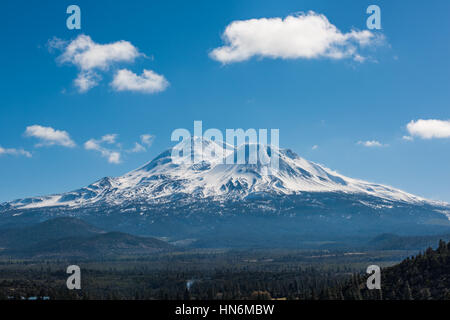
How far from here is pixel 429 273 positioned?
148625mm

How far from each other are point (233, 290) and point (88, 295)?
5201 cm
